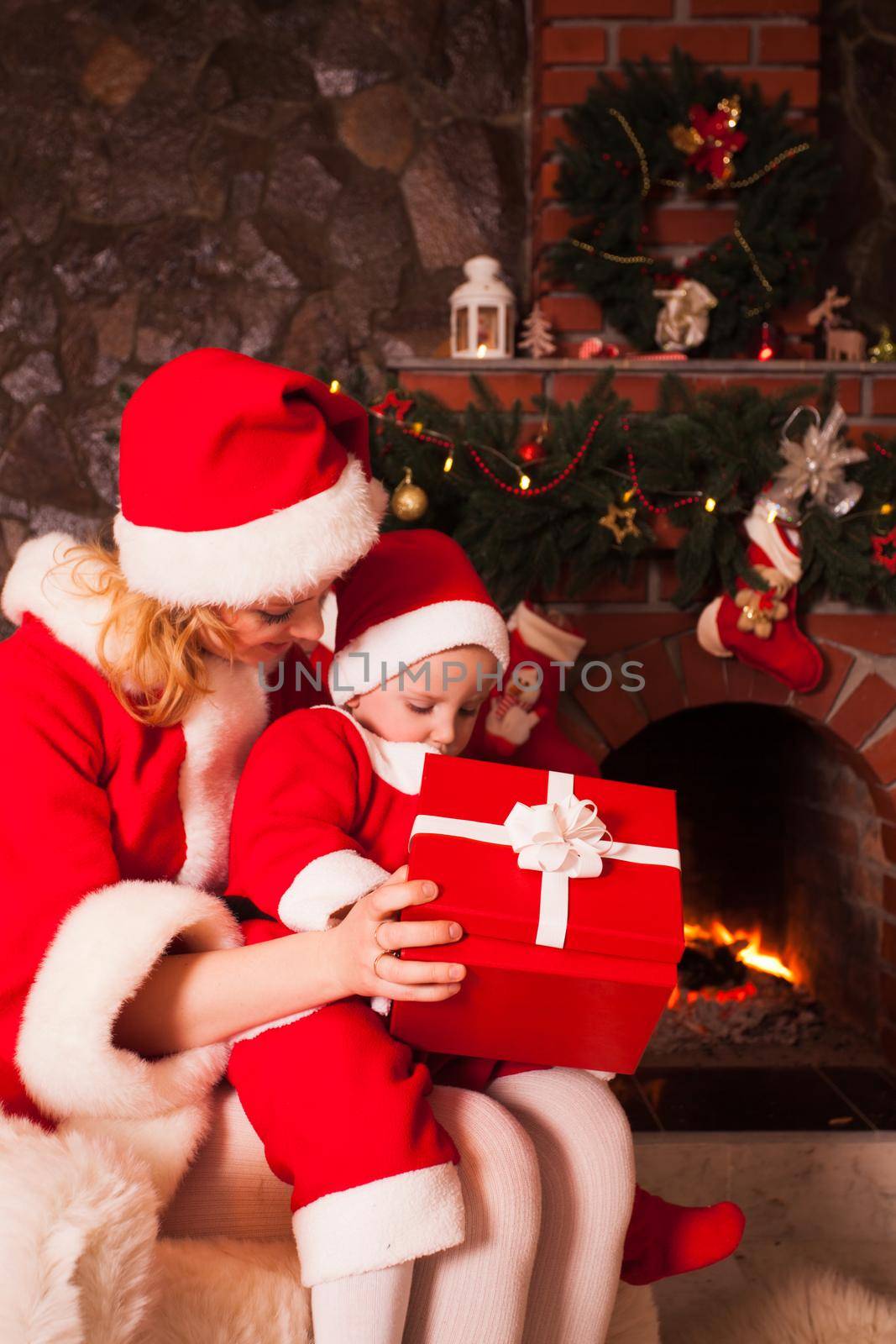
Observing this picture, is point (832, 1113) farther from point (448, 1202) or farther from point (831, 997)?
point (448, 1202)

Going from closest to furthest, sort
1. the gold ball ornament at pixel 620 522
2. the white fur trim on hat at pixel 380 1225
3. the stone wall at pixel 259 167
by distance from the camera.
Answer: the white fur trim on hat at pixel 380 1225
the gold ball ornament at pixel 620 522
the stone wall at pixel 259 167

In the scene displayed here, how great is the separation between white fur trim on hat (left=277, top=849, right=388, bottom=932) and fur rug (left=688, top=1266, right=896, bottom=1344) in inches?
42.9

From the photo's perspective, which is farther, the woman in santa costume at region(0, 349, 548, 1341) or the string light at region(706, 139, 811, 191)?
the string light at region(706, 139, 811, 191)

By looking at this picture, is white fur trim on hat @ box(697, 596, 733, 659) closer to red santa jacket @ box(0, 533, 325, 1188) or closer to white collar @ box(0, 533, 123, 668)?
red santa jacket @ box(0, 533, 325, 1188)

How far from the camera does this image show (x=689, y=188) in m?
2.36

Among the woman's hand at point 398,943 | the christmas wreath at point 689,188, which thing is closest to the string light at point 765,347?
the christmas wreath at point 689,188

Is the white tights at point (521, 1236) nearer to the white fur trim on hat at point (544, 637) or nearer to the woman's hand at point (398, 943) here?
the woman's hand at point (398, 943)

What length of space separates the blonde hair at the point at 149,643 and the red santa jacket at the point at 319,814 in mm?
124

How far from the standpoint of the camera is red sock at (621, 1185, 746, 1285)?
1249 mm

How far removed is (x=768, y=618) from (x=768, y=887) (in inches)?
39.5

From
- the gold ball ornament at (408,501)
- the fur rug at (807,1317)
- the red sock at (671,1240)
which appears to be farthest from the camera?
the gold ball ornament at (408,501)

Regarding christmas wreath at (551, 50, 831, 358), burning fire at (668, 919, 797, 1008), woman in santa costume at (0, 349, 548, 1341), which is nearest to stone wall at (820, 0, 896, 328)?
christmas wreath at (551, 50, 831, 358)

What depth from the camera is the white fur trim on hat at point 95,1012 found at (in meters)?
0.96

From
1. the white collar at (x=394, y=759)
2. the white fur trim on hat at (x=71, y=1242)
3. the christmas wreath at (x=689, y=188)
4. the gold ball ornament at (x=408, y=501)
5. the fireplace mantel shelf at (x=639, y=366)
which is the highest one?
the christmas wreath at (x=689, y=188)
